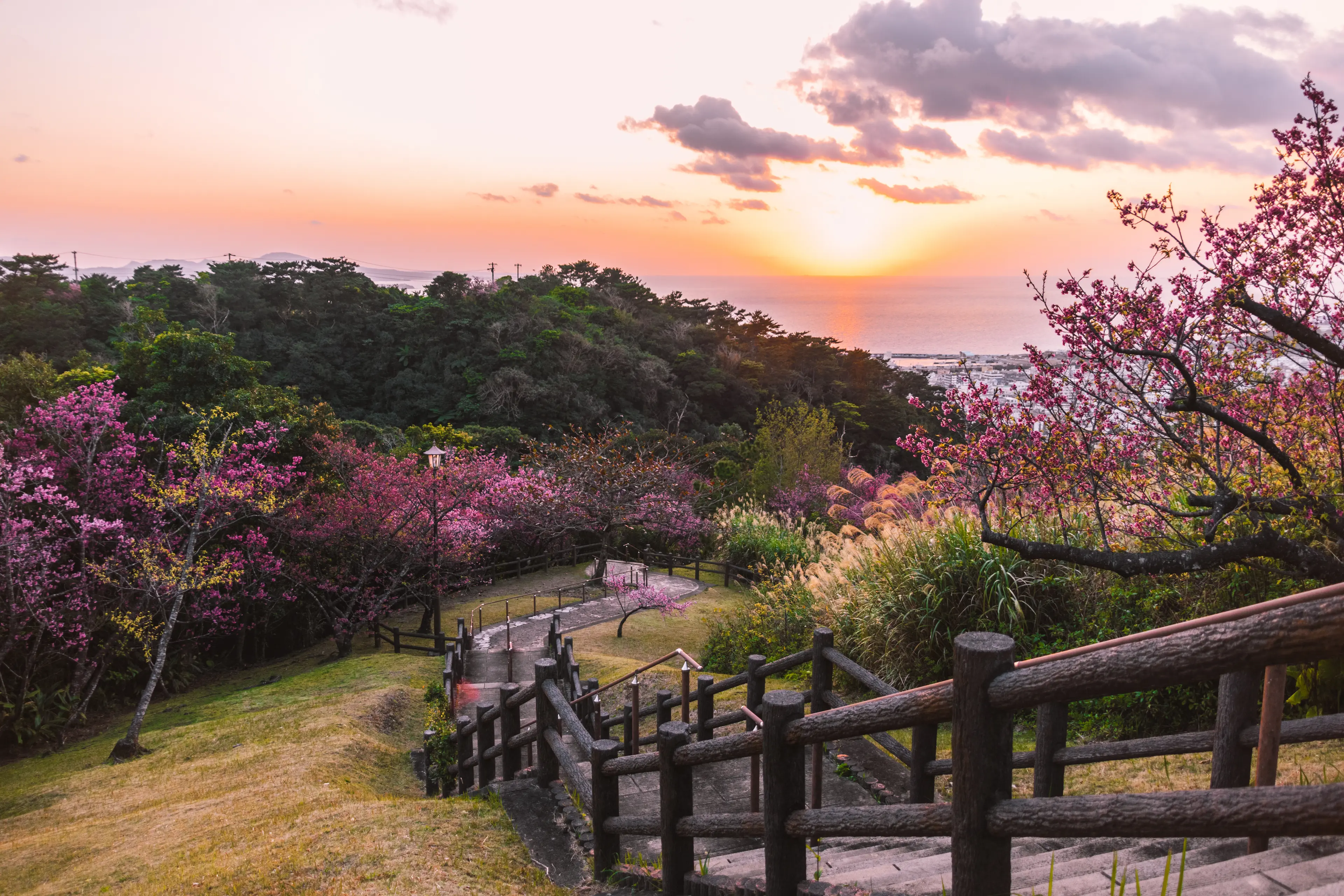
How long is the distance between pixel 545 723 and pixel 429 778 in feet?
14.3

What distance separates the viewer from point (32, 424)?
13.5 metres

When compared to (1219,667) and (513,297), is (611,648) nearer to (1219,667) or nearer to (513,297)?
(1219,667)

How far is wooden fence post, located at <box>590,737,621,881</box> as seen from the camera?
13.8 feet

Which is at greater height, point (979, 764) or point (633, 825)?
point (979, 764)

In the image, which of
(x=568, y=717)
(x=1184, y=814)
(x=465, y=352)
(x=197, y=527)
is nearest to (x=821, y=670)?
(x=568, y=717)

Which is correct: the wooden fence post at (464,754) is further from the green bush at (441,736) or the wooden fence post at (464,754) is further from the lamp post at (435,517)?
the lamp post at (435,517)

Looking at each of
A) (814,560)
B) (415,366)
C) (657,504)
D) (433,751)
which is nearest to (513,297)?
(415,366)

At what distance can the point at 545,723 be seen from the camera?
17.7 feet

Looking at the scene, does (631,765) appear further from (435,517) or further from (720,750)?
(435,517)

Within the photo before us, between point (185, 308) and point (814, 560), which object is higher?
point (185, 308)

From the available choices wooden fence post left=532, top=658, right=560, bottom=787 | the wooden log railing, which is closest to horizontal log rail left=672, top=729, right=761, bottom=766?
the wooden log railing

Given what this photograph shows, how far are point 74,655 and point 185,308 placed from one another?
3901 centimetres

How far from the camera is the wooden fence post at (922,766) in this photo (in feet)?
15.0

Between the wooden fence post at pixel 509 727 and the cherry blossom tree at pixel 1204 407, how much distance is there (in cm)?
373
